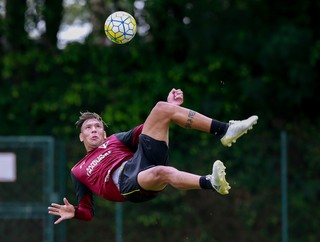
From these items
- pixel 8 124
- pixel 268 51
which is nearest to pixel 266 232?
pixel 268 51

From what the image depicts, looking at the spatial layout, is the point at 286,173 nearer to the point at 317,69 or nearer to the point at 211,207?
the point at 211,207

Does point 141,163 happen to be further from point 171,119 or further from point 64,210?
point 64,210

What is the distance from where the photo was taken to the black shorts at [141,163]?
8.39 metres

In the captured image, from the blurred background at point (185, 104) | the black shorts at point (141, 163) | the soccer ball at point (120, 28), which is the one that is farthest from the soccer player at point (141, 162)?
the blurred background at point (185, 104)

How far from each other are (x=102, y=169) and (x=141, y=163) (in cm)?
57

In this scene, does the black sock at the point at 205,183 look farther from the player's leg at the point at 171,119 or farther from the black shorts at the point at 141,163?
the black shorts at the point at 141,163

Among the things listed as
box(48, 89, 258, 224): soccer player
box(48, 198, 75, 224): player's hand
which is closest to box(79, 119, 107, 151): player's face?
box(48, 89, 258, 224): soccer player

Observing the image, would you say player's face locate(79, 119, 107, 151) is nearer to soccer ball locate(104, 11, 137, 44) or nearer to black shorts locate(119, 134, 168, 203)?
black shorts locate(119, 134, 168, 203)

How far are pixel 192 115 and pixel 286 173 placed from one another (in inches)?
247

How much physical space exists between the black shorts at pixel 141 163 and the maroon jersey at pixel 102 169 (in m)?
0.25

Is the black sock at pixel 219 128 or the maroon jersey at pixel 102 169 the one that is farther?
the maroon jersey at pixel 102 169

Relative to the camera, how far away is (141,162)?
8438mm

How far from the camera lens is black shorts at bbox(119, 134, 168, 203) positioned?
839 cm

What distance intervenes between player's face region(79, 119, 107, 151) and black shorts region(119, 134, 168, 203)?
60cm
